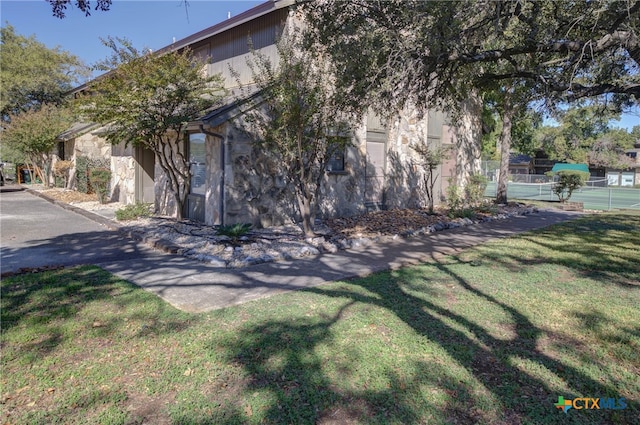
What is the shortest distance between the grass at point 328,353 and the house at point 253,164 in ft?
13.8

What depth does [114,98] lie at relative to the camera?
8.91 m

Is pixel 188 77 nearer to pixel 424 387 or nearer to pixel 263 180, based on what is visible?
pixel 263 180

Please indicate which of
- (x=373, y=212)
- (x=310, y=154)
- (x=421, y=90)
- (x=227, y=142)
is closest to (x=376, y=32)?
(x=421, y=90)

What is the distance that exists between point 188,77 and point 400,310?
7.12m

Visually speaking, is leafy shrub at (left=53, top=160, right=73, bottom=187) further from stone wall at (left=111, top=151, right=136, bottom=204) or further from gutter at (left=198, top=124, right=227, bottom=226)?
gutter at (left=198, top=124, right=227, bottom=226)

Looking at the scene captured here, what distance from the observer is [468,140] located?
16656mm

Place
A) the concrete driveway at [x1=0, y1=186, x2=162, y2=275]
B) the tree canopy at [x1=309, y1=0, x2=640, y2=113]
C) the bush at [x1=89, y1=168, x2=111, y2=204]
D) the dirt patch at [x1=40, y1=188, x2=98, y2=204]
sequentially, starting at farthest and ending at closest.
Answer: the dirt patch at [x1=40, y1=188, x2=98, y2=204], the bush at [x1=89, y1=168, x2=111, y2=204], the concrete driveway at [x1=0, y1=186, x2=162, y2=275], the tree canopy at [x1=309, y1=0, x2=640, y2=113]

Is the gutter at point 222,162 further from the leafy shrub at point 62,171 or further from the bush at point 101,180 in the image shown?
the leafy shrub at point 62,171

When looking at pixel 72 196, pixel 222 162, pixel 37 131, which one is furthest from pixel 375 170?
pixel 37 131

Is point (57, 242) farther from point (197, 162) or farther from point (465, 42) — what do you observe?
point (465, 42)

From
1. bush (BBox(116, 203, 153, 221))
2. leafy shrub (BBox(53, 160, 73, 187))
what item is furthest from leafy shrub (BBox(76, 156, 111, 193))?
bush (BBox(116, 203, 153, 221))

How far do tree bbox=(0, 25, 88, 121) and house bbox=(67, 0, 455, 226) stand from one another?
16023mm

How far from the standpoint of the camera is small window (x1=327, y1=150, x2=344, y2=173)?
1155cm

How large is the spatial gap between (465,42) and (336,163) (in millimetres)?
5406
